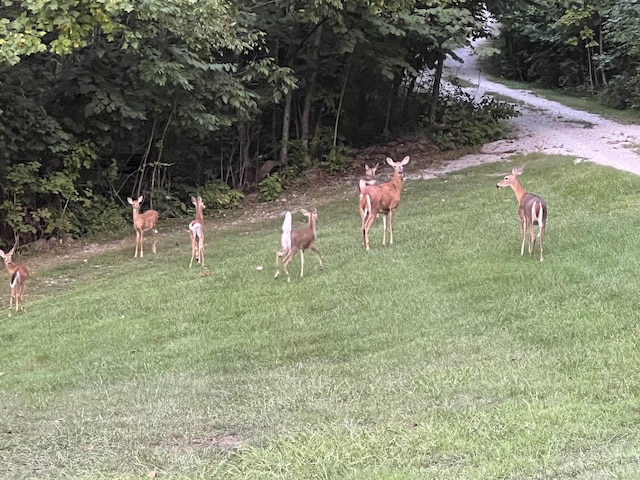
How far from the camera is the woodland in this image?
1316 cm

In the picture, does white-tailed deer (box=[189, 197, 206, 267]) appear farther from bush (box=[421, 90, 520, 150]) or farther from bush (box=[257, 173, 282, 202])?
bush (box=[421, 90, 520, 150])

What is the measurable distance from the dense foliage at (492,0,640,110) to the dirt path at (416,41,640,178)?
256 cm

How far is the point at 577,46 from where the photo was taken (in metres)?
31.0

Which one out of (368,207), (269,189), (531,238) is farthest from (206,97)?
(531,238)

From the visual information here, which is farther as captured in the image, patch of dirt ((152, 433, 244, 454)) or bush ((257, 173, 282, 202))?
bush ((257, 173, 282, 202))

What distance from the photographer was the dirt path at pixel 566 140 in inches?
619

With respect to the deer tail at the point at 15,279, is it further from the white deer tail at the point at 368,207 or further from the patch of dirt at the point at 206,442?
the patch of dirt at the point at 206,442

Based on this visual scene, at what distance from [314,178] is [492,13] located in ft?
22.8

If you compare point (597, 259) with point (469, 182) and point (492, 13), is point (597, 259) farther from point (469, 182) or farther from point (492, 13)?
point (492, 13)

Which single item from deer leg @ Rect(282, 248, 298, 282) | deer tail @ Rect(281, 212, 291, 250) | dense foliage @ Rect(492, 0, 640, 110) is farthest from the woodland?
deer leg @ Rect(282, 248, 298, 282)

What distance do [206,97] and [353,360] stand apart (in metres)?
10.4

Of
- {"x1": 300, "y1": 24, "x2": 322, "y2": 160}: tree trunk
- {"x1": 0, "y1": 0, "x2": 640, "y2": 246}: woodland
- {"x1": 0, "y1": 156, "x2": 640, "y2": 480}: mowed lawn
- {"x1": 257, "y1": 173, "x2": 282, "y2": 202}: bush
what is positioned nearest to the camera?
{"x1": 0, "y1": 156, "x2": 640, "y2": 480}: mowed lawn

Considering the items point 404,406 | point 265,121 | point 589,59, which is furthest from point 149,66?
point 589,59

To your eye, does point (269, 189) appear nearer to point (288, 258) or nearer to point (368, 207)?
point (368, 207)
